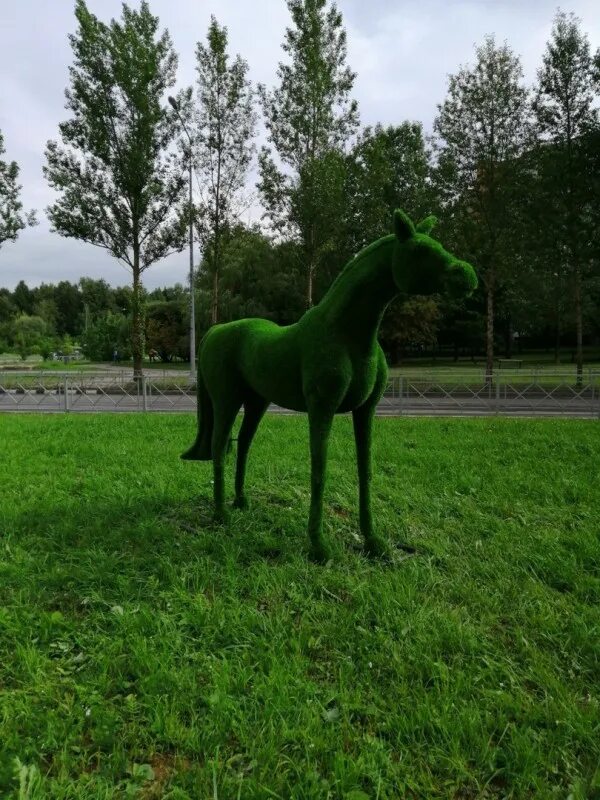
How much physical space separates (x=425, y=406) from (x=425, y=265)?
11849 millimetres

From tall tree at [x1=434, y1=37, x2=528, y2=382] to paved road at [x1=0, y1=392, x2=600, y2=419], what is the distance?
279 cm

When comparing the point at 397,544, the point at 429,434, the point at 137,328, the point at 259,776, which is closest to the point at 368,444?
the point at 397,544

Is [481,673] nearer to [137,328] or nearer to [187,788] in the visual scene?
[187,788]

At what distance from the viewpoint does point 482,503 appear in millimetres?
5129

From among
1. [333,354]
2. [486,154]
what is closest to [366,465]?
[333,354]

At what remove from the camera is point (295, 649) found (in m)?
2.70

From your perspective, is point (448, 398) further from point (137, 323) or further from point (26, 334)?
point (26, 334)

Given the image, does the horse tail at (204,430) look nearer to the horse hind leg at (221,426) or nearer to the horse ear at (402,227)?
the horse hind leg at (221,426)

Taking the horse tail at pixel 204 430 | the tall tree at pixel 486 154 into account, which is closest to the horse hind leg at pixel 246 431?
the horse tail at pixel 204 430

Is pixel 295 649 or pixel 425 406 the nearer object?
pixel 295 649

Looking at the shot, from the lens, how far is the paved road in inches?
511

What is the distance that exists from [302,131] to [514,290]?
16661 millimetres

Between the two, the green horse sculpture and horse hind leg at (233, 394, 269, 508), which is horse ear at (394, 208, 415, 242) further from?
horse hind leg at (233, 394, 269, 508)

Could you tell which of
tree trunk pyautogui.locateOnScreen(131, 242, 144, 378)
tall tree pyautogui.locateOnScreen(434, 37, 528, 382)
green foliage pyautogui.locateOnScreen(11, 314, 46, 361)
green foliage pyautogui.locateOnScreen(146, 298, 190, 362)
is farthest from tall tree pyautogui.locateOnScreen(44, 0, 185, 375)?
green foliage pyautogui.locateOnScreen(11, 314, 46, 361)
